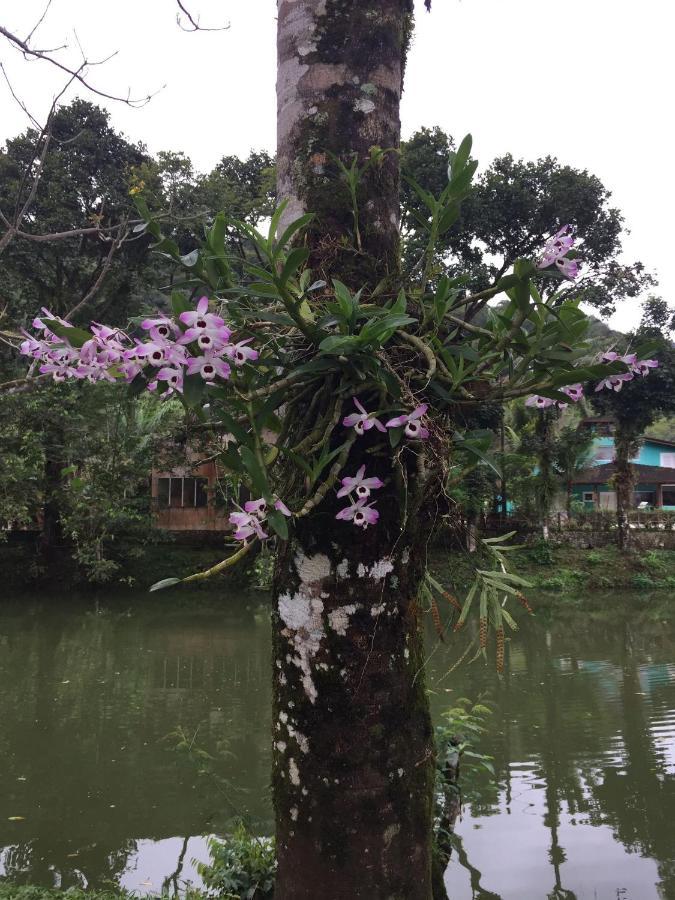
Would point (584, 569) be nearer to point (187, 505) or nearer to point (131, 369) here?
point (187, 505)

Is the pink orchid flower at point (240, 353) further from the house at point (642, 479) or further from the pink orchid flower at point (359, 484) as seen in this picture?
the house at point (642, 479)

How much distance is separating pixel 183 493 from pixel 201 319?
13990mm

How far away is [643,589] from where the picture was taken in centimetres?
1384

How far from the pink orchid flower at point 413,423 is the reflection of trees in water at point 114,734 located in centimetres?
204

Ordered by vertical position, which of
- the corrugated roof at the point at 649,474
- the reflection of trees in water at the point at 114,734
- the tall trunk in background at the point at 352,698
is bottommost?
the reflection of trees in water at the point at 114,734

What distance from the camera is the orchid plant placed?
106cm

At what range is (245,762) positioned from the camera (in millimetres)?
4375

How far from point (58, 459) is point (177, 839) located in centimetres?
910

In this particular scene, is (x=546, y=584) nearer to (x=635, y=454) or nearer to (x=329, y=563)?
(x=635, y=454)

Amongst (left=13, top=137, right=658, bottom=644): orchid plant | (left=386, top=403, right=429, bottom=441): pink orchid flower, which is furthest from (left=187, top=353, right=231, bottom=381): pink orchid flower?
(left=386, top=403, right=429, bottom=441): pink orchid flower

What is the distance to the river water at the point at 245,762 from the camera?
3.07 m

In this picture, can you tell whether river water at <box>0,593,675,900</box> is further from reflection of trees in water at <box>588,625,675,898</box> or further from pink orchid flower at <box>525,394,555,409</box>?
pink orchid flower at <box>525,394,555,409</box>

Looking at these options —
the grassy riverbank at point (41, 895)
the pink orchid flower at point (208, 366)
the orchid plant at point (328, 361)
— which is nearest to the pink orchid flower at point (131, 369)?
the orchid plant at point (328, 361)

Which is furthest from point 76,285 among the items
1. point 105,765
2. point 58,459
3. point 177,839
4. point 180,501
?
point 177,839
